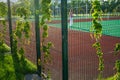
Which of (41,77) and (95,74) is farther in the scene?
(95,74)

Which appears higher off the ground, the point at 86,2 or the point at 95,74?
the point at 86,2

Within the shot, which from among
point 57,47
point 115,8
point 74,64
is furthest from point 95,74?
point 57,47

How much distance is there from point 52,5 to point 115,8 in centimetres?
150

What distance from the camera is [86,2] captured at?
15.2 ft

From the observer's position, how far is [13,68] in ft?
19.6

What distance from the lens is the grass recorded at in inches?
216

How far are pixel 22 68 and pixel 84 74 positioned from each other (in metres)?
1.33

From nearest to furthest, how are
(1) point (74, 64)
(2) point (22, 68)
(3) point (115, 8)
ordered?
(3) point (115, 8) < (2) point (22, 68) < (1) point (74, 64)

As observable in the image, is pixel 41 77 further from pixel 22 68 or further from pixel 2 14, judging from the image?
pixel 2 14

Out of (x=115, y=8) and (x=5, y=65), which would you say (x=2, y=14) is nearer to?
(x=5, y=65)

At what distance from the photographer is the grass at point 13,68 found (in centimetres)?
548

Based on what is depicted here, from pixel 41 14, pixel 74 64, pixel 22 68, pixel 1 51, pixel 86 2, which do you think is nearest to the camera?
pixel 86 2

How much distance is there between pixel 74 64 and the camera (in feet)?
24.3

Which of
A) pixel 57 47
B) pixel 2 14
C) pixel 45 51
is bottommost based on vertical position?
pixel 57 47
